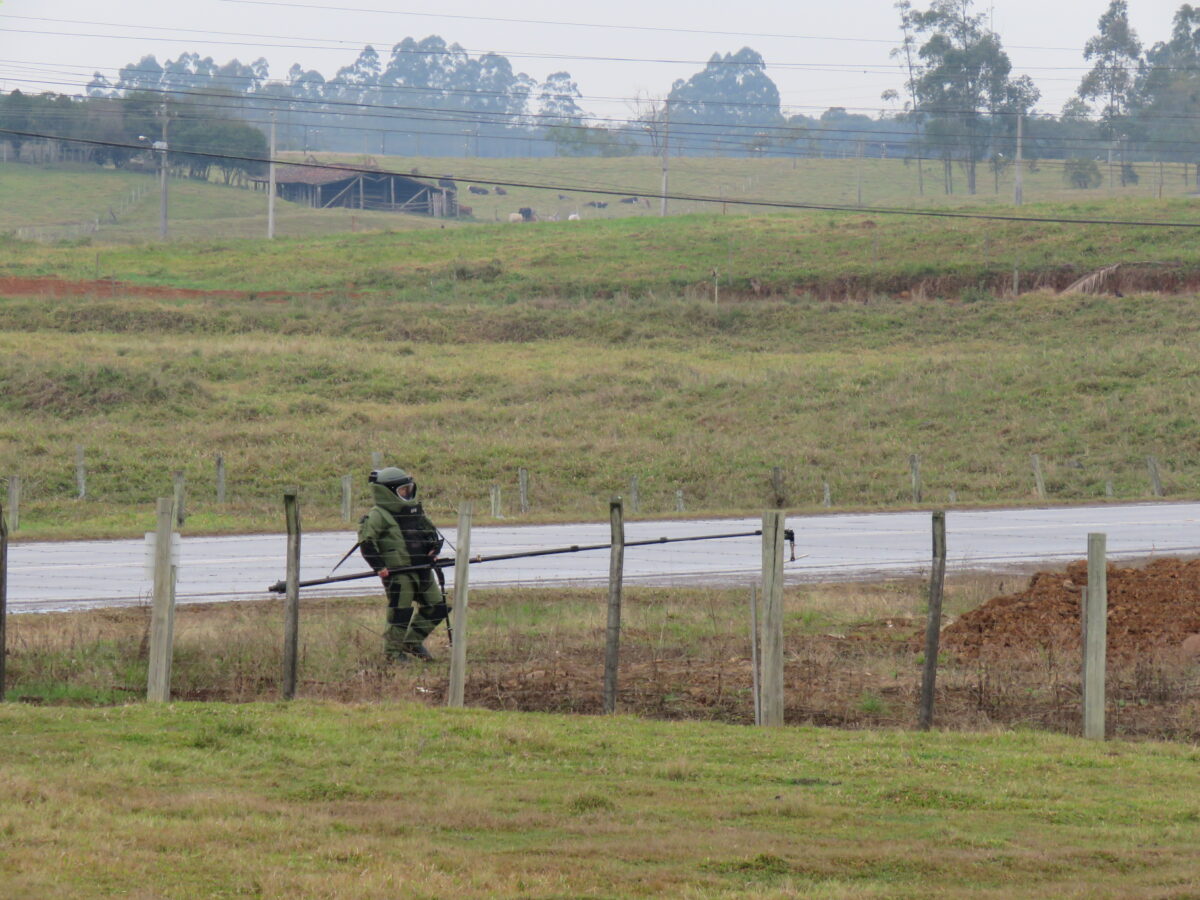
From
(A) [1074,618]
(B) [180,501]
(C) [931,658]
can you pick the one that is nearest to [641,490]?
(B) [180,501]

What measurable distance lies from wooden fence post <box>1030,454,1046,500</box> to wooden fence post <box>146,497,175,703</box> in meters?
28.0

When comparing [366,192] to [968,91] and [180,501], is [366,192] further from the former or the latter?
[180,501]

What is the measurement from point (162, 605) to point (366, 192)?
385 ft

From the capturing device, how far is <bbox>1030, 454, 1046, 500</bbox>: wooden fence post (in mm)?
35781

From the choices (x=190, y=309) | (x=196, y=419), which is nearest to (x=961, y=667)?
(x=196, y=419)

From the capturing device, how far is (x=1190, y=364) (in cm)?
4709

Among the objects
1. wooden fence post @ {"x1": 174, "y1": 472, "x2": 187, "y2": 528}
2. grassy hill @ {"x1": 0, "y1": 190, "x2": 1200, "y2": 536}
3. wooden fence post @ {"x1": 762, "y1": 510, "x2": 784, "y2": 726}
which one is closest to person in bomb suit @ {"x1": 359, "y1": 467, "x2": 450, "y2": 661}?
wooden fence post @ {"x1": 762, "y1": 510, "x2": 784, "y2": 726}

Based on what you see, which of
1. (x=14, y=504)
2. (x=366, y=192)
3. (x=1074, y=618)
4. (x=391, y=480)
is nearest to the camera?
(x=391, y=480)

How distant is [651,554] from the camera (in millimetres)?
23609

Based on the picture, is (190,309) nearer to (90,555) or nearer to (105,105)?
(90,555)

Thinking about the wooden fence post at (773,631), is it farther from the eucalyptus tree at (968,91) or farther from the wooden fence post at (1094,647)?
the eucalyptus tree at (968,91)

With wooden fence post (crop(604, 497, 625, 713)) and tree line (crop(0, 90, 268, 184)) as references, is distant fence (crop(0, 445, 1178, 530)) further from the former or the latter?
tree line (crop(0, 90, 268, 184))

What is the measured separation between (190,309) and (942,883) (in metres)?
57.5

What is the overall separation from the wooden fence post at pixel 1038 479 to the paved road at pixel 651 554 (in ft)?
14.8
